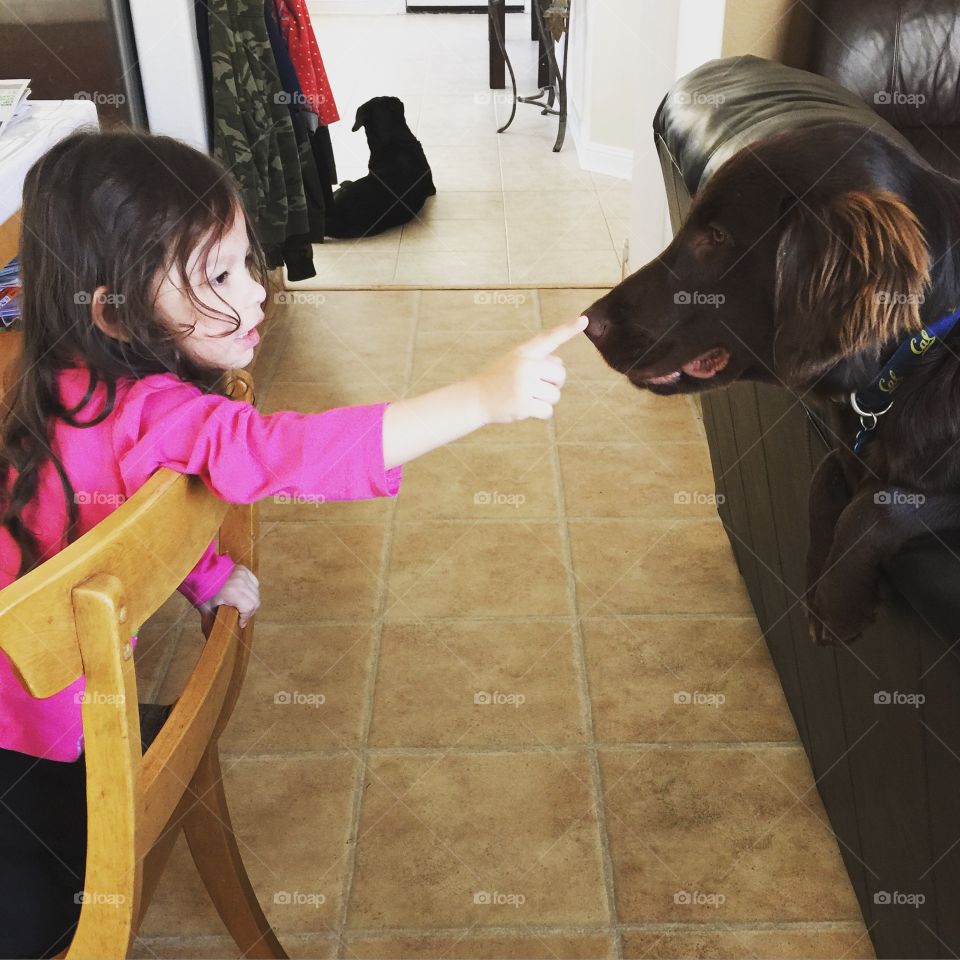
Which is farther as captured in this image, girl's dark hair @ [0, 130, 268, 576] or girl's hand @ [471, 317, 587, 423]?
girl's dark hair @ [0, 130, 268, 576]

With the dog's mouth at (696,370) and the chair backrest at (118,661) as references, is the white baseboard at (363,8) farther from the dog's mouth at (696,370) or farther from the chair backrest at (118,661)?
the chair backrest at (118,661)

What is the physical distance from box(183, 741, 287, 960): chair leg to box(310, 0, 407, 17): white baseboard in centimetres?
877

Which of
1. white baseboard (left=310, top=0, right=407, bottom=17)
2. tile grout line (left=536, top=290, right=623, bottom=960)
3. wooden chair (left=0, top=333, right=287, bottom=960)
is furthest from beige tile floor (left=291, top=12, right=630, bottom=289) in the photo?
wooden chair (left=0, top=333, right=287, bottom=960)

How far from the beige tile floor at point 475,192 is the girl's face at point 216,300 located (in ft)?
8.50

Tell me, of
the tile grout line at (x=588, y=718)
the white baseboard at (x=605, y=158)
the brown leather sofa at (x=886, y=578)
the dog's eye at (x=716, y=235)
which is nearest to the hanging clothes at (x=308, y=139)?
the tile grout line at (x=588, y=718)

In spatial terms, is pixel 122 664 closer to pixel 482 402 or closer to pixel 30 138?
pixel 482 402

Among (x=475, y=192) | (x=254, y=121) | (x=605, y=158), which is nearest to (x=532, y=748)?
(x=254, y=121)

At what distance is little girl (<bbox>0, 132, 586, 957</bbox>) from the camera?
39.0 inches

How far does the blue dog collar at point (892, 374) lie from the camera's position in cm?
116

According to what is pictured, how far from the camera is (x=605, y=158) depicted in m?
4.95

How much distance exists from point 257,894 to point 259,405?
1.67m

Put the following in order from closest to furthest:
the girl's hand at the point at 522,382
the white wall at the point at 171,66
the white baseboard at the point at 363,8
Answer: the girl's hand at the point at 522,382, the white wall at the point at 171,66, the white baseboard at the point at 363,8

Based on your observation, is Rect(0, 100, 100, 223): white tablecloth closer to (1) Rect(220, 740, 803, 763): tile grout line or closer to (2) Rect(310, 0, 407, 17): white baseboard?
(1) Rect(220, 740, 803, 763): tile grout line

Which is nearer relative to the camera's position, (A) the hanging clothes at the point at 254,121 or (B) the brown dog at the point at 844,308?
(B) the brown dog at the point at 844,308
